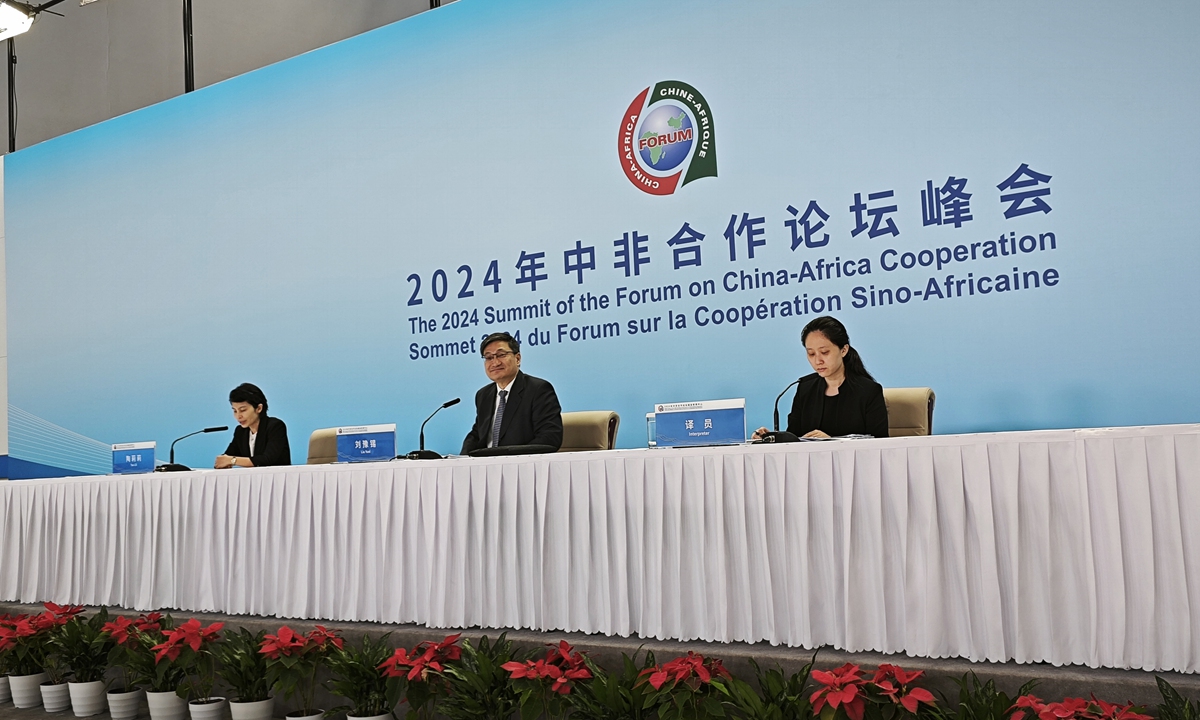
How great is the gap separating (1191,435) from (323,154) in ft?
15.0

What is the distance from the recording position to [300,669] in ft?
8.59

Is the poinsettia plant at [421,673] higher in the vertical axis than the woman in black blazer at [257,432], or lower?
lower

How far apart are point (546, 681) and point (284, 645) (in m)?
0.77

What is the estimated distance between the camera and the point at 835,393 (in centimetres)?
337

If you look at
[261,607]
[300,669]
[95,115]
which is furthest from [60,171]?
[300,669]

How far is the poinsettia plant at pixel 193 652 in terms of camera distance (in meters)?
2.86

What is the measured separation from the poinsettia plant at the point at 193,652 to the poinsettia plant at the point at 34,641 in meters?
0.58

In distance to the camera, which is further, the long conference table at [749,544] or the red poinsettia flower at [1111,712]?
the long conference table at [749,544]

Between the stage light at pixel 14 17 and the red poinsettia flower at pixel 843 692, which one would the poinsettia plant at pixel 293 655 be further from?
the stage light at pixel 14 17

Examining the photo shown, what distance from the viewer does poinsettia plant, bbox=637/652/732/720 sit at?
2066 mm

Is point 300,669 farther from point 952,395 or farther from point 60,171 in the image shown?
point 60,171

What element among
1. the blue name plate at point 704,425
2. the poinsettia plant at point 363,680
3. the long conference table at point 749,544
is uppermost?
the blue name plate at point 704,425

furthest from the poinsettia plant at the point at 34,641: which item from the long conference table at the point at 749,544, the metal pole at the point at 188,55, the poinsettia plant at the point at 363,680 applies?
the metal pole at the point at 188,55

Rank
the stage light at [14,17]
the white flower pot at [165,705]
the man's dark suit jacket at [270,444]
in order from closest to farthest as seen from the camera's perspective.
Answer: the white flower pot at [165,705] → the man's dark suit jacket at [270,444] → the stage light at [14,17]
